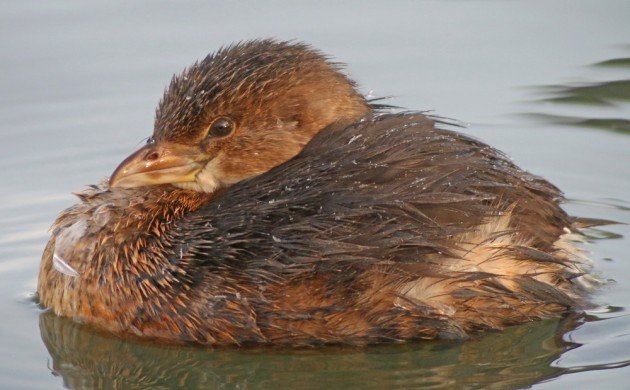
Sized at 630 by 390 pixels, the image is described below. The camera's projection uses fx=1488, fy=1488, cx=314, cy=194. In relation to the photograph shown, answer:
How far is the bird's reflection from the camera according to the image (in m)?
6.45

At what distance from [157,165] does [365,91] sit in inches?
100

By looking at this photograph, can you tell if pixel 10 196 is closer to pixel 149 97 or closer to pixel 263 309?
pixel 149 97

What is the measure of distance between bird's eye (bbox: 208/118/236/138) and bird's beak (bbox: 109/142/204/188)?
118 mm

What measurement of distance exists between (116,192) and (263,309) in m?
1.24

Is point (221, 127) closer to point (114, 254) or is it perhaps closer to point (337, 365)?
point (114, 254)

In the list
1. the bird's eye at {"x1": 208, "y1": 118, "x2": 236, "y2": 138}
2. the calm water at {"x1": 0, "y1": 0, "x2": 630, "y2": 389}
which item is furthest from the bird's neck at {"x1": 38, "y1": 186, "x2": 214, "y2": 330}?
the bird's eye at {"x1": 208, "y1": 118, "x2": 236, "y2": 138}

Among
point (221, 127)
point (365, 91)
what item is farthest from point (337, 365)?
point (365, 91)

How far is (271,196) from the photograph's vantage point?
6.78m

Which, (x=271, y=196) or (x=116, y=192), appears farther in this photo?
(x=116, y=192)

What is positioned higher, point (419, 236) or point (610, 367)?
point (419, 236)

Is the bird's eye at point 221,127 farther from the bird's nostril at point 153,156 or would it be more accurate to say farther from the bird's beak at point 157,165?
the bird's nostril at point 153,156

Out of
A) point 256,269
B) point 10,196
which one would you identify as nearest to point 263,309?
point 256,269

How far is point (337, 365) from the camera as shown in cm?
654

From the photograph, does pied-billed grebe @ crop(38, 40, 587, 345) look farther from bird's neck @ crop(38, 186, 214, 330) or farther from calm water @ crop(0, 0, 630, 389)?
calm water @ crop(0, 0, 630, 389)
